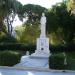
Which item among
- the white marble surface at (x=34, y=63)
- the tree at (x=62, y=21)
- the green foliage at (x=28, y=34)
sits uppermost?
the tree at (x=62, y=21)

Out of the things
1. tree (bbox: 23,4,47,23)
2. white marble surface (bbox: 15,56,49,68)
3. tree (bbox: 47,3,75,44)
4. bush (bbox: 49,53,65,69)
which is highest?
tree (bbox: 23,4,47,23)

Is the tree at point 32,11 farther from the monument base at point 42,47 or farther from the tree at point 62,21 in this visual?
the monument base at point 42,47

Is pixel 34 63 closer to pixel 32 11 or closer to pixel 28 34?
pixel 28 34

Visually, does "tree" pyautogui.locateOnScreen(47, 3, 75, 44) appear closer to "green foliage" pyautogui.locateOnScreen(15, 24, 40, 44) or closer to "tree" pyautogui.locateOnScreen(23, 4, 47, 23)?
"green foliage" pyautogui.locateOnScreen(15, 24, 40, 44)

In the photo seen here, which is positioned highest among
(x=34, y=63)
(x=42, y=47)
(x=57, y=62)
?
(x=42, y=47)

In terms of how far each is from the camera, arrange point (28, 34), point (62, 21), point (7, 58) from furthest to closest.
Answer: point (28, 34) < point (62, 21) < point (7, 58)

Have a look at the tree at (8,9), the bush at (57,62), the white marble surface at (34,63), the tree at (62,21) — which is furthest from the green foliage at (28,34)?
the bush at (57,62)

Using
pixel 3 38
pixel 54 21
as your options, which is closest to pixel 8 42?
pixel 3 38

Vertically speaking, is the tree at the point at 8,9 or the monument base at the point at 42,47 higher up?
the tree at the point at 8,9

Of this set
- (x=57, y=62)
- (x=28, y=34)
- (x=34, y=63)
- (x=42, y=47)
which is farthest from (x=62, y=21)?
(x=57, y=62)

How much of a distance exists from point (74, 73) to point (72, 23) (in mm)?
21940

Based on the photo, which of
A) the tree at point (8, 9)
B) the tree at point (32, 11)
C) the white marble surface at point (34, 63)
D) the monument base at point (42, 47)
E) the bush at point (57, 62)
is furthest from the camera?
the tree at point (32, 11)

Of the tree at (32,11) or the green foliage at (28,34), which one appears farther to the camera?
the tree at (32,11)

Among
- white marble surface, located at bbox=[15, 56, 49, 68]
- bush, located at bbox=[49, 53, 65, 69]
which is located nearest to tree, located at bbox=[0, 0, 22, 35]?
white marble surface, located at bbox=[15, 56, 49, 68]
